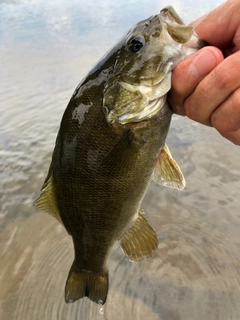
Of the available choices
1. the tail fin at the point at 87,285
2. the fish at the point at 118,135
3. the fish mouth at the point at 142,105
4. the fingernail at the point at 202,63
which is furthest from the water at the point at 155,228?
the fingernail at the point at 202,63

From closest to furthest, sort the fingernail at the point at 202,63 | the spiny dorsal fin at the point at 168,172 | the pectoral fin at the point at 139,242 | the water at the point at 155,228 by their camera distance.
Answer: the fingernail at the point at 202,63
the spiny dorsal fin at the point at 168,172
the pectoral fin at the point at 139,242
the water at the point at 155,228

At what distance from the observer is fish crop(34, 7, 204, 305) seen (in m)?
1.28

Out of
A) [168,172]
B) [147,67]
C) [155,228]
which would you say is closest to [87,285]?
[168,172]

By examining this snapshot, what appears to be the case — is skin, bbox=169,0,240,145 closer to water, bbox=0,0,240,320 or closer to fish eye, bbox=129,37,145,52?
fish eye, bbox=129,37,145,52

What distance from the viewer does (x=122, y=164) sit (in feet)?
4.59

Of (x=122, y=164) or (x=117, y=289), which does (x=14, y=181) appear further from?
(x=122, y=164)

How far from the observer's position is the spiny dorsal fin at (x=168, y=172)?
1.56 metres

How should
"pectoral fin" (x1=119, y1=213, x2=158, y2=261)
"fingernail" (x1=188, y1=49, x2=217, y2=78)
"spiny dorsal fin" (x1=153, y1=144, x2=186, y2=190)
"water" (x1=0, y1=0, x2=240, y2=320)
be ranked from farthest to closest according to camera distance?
1. "water" (x1=0, y1=0, x2=240, y2=320)
2. "pectoral fin" (x1=119, y1=213, x2=158, y2=261)
3. "spiny dorsal fin" (x1=153, y1=144, x2=186, y2=190)
4. "fingernail" (x1=188, y1=49, x2=217, y2=78)

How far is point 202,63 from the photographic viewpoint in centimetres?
125

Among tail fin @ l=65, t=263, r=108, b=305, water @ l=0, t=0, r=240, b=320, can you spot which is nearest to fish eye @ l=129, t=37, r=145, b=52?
tail fin @ l=65, t=263, r=108, b=305

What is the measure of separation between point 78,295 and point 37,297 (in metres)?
0.87

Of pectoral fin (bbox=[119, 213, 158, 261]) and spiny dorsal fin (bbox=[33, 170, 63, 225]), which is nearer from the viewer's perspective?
spiny dorsal fin (bbox=[33, 170, 63, 225])

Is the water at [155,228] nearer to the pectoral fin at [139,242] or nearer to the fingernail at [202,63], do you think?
the pectoral fin at [139,242]

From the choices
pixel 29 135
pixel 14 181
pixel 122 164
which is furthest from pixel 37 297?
pixel 29 135
